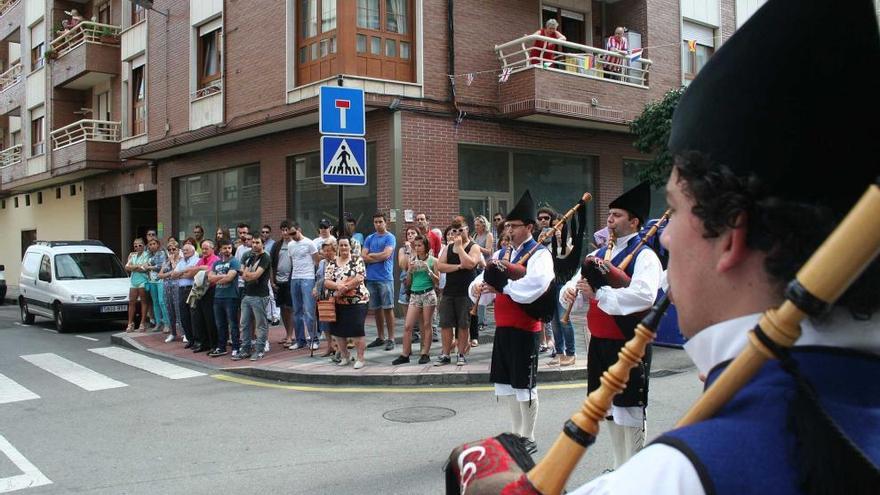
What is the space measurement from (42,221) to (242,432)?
28.1 meters

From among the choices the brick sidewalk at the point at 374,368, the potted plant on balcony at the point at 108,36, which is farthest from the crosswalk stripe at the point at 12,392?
the potted plant on balcony at the point at 108,36

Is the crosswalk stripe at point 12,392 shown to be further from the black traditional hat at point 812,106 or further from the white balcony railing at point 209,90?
the white balcony railing at point 209,90

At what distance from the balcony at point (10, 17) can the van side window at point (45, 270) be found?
18245 millimetres

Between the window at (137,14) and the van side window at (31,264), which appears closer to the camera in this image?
the van side window at (31,264)

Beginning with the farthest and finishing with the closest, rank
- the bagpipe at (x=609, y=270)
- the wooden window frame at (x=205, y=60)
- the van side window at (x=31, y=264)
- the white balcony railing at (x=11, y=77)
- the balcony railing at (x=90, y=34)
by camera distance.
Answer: the white balcony railing at (x=11, y=77), the balcony railing at (x=90, y=34), the wooden window frame at (x=205, y=60), the van side window at (x=31, y=264), the bagpipe at (x=609, y=270)

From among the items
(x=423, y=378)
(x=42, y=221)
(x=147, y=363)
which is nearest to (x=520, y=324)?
(x=423, y=378)

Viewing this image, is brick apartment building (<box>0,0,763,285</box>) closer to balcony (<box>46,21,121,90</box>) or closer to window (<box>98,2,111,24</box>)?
balcony (<box>46,21,121,90</box>)

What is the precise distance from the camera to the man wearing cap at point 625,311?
4.42m

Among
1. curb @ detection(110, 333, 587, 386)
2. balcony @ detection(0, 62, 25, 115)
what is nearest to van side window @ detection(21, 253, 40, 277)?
curb @ detection(110, 333, 587, 386)

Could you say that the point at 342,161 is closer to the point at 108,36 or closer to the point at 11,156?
the point at 108,36

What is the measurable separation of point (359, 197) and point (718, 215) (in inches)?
557

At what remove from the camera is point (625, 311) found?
441 centimetres

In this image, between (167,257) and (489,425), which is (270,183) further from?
(489,425)

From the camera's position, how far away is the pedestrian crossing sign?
8797 mm
